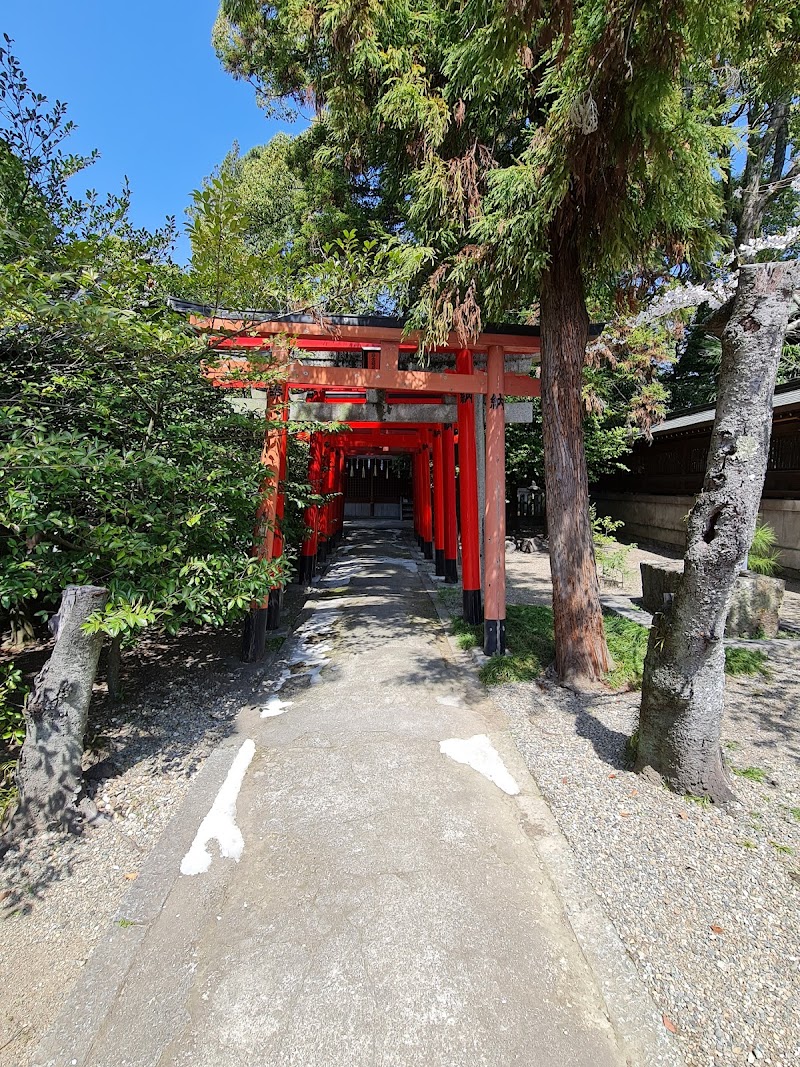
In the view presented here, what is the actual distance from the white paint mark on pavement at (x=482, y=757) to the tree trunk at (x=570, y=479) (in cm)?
131

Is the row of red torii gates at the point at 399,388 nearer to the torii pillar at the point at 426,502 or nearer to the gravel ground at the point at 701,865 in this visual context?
the gravel ground at the point at 701,865

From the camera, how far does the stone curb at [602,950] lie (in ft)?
5.61

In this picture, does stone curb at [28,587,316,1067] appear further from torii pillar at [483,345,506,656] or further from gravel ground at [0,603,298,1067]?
torii pillar at [483,345,506,656]

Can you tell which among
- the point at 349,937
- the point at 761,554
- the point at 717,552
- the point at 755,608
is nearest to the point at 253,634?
the point at 349,937

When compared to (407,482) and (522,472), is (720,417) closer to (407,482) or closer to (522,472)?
(522,472)

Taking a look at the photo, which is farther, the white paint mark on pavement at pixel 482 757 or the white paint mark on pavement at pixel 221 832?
the white paint mark on pavement at pixel 482 757

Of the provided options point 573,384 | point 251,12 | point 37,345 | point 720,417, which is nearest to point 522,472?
point 573,384

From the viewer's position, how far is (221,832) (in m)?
2.84

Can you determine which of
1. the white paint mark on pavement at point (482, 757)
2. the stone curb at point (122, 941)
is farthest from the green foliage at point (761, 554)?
the stone curb at point (122, 941)

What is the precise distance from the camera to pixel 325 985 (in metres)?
1.92

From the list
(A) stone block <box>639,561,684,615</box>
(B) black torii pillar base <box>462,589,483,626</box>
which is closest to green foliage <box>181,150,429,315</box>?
(B) black torii pillar base <box>462,589,483,626</box>

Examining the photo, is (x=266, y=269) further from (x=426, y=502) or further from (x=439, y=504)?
(x=426, y=502)

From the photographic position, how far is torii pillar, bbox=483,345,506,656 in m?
5.69

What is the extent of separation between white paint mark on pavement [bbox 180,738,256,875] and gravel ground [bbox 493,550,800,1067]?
1.71 meters
